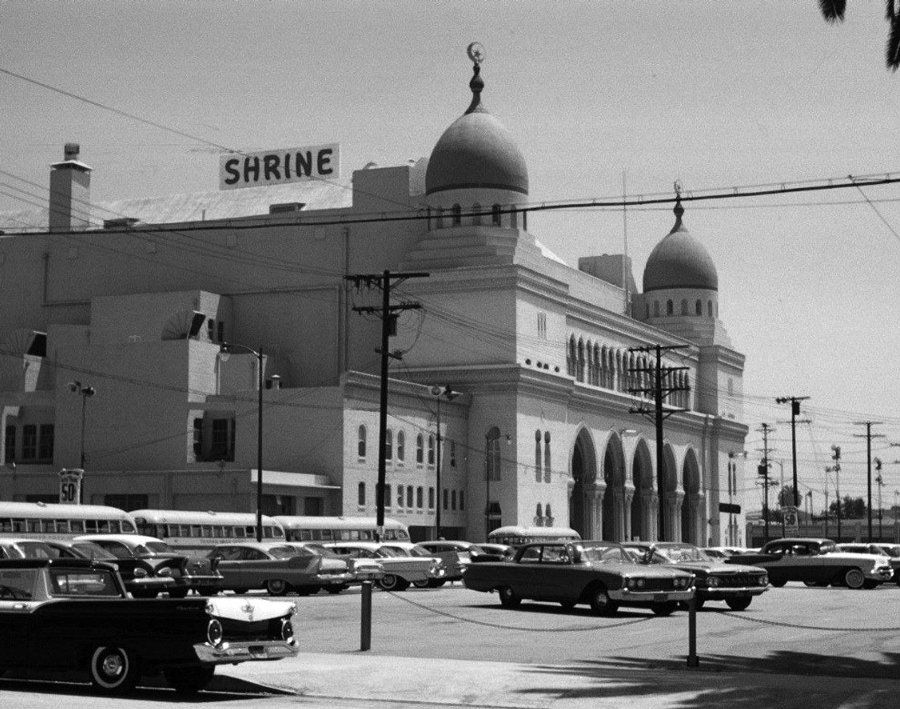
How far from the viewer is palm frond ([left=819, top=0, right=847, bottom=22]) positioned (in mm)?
20219

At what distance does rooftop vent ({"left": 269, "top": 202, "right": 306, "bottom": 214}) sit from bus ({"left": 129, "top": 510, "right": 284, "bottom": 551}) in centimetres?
4121

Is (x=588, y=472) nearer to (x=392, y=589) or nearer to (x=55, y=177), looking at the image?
(x=55, y=177)

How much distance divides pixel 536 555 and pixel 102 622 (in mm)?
18656

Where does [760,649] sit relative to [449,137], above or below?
below

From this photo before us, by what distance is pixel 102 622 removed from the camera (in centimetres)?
1797

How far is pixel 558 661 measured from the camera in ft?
74.8

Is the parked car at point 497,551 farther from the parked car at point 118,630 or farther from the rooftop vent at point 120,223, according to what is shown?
the rooftop vent at point 120,223

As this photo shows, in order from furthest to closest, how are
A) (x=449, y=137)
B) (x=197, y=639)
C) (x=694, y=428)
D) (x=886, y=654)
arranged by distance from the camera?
(x=694, y=428) < (x=449, y=137) < (x=886, y=654) < (x=197, y=639)

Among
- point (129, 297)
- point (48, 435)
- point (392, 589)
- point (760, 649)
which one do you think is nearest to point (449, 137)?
point (129, 297)

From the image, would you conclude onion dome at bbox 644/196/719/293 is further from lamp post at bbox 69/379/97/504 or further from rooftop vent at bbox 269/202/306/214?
lamp post at bbox 69/379/97/504

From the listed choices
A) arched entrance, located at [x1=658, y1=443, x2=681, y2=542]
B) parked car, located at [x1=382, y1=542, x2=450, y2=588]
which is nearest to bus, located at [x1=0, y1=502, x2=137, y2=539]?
Answer: parked car, located at [x1=382, y1=542, x2=450, y2=588]

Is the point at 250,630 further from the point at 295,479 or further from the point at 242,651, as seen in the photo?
the point at 295,479

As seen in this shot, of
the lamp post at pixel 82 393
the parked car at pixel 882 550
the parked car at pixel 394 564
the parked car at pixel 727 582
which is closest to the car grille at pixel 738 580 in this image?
the parked car at pixel 727 582

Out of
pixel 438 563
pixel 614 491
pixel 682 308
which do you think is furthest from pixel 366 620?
pixel 682 308
